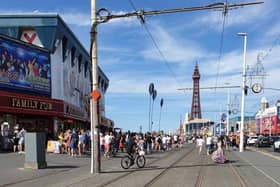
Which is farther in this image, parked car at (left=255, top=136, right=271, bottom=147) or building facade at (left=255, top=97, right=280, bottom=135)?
building facade at (left=255, top=97, right=280, bottom=135)

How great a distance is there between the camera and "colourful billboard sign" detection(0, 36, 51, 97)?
34688mm

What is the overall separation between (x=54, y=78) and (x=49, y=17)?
5435 millimetres

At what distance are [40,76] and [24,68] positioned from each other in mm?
3050

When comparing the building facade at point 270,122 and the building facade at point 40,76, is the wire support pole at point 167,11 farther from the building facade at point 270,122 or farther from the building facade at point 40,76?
the building facade at point 270,122

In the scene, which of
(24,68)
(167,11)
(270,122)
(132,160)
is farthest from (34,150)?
(270,122)

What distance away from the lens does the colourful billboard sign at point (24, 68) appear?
114ft

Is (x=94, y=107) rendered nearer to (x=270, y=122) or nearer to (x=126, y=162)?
(x=126, y=162)

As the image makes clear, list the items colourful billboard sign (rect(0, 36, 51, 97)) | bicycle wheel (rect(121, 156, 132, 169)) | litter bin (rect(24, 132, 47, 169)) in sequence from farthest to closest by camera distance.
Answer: colourful billboard sign (rect(0, 36, 51, 97)), bicycle wheel (rect(121, 156, 132, 169)), litter bin (rect(24, 132, 47, 169))

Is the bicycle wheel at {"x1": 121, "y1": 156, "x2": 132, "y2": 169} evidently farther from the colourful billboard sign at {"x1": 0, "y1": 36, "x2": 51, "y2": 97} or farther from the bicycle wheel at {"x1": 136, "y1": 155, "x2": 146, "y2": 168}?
the colourful billboard sign at {"x1": 0, "y1": 36, "x2": 51, "y2": 97}

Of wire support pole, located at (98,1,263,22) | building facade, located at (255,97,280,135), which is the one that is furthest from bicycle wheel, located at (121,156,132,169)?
building facade, located at (255,97,280,135)

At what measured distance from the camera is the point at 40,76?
40.7 meters

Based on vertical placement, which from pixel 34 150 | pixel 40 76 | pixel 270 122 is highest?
pixel 40 76

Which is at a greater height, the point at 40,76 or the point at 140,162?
the point at 40,76

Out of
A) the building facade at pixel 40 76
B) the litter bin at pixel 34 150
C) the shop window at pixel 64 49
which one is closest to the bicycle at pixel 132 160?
the litter bin at pixel 34 150
